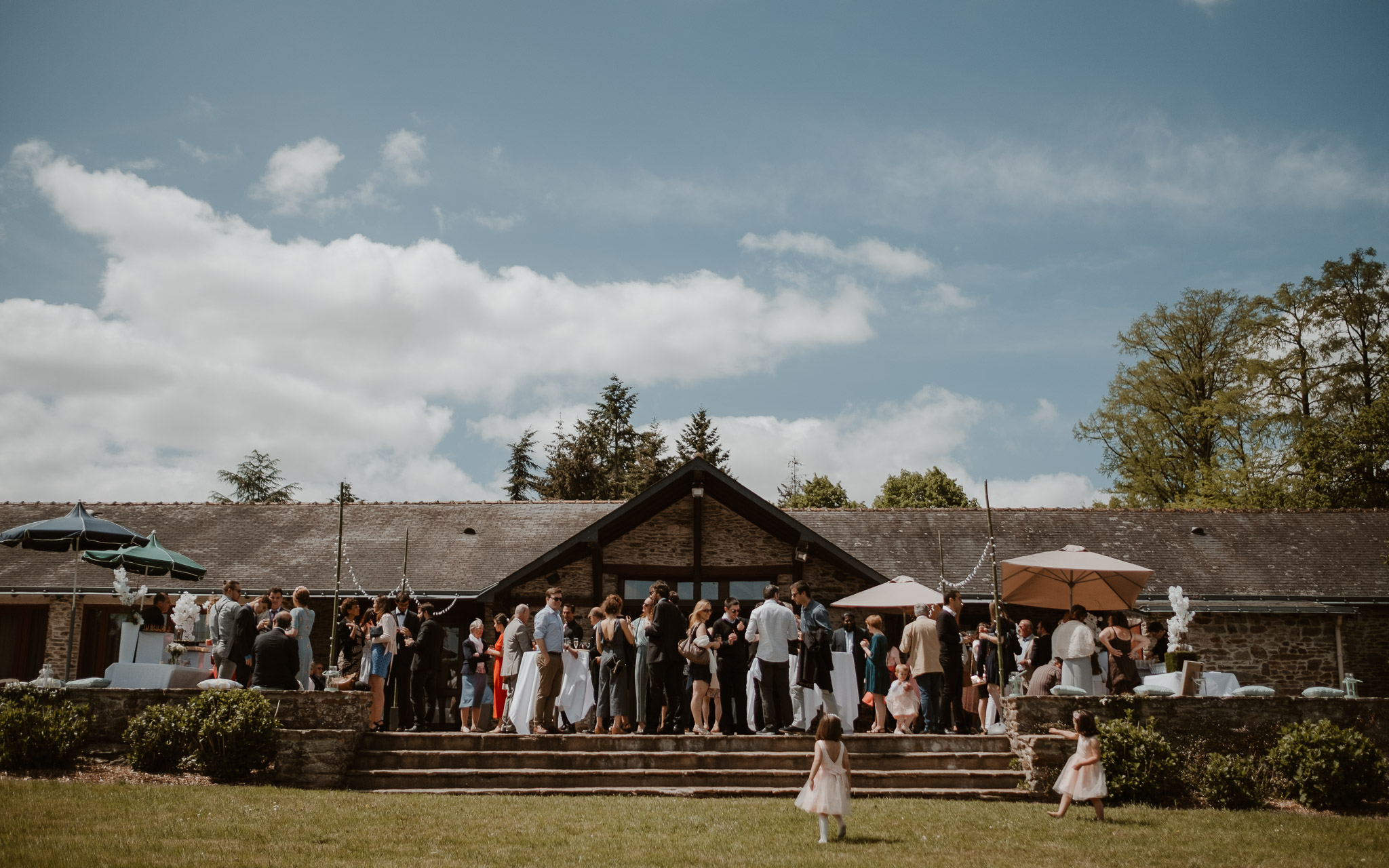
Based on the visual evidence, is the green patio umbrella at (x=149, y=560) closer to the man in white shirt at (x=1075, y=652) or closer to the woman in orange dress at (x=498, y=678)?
the woman in orange dress at (x=498, y=678)

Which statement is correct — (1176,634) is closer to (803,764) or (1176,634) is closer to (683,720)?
(803,764)

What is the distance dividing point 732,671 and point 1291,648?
37.7 ft

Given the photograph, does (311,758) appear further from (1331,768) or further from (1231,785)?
(1331,768)

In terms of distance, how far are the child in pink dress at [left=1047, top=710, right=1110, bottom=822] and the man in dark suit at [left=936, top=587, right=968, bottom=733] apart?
2.45m

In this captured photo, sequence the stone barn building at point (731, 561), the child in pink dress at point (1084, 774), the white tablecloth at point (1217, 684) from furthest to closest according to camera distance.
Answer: the stone barn building at point (731, 561), the white tablecloth at point (1217, 684), the child in pink dress at point (1084, 774)

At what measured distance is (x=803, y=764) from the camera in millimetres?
9953

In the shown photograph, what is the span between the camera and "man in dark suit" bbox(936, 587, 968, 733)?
36.3 ft

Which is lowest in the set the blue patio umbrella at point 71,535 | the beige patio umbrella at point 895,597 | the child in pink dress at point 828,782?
the child in pink dress at point 828,782

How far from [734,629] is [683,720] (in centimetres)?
134

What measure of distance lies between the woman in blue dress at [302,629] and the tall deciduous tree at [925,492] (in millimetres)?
32256

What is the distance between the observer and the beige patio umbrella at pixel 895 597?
43.1ft

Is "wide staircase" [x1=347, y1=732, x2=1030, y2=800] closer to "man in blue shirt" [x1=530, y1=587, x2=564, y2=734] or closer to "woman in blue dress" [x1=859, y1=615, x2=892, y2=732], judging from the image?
"man in blue shirt" [x1=530, y1=587, x2=564, y2=734]

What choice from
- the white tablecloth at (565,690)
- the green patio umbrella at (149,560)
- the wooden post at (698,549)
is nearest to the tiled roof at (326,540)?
the wooden post at (698,549)

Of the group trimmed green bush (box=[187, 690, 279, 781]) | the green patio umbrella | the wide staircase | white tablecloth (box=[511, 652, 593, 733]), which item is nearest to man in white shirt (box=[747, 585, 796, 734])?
the wide staircase
